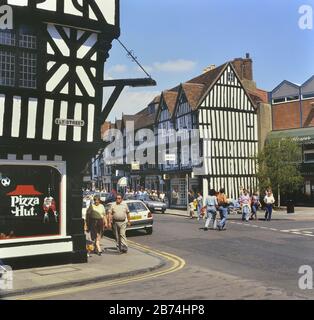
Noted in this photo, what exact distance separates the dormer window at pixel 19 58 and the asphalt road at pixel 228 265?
17.8 feet

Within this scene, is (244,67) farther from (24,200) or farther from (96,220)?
(24,200)

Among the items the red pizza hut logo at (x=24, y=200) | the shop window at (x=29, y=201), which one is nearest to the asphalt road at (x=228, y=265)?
the shop window at (x=29, y=201)

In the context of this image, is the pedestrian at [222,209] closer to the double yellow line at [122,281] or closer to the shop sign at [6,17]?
the double yellow line at [122,281]

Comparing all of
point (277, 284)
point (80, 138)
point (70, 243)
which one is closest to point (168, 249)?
point (70, 243)

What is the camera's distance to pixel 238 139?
40.7m

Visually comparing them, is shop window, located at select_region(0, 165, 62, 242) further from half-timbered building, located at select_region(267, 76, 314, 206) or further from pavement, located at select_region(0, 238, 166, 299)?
half-timbered building, located at select_region(267, 76, 314, 206)

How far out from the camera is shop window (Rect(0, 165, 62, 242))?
11141 mm

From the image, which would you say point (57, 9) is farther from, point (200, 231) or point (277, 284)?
point (200, 231)

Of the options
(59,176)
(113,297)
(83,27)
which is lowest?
(113,297)

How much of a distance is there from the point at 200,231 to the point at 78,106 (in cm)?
894

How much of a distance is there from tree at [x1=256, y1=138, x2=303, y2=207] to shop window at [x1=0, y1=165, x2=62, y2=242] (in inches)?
941

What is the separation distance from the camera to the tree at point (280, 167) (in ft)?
110

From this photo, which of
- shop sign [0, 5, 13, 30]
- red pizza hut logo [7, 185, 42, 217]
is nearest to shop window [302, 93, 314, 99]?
red pizza hut logo [7, 185, 42, 217]

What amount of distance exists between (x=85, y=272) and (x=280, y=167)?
2513cm
